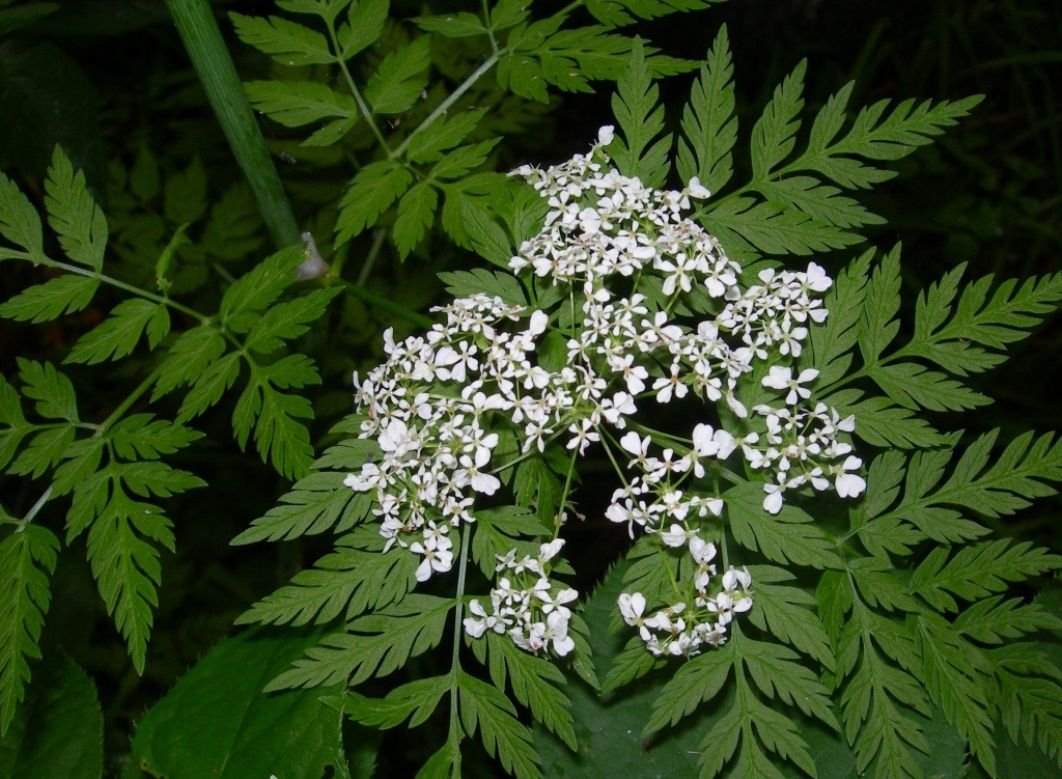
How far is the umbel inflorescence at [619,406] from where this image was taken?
7.59 feet

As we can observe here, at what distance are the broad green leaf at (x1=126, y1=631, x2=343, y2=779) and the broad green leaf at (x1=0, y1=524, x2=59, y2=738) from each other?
61cm

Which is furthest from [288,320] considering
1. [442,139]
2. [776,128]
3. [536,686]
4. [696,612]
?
[776,128]

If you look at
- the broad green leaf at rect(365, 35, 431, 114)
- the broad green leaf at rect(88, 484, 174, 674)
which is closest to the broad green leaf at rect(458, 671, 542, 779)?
the broad green leaf at rect(88, 484, 174, 674)

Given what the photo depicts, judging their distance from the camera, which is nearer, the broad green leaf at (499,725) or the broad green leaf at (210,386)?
the broad green leaf at (499,725)

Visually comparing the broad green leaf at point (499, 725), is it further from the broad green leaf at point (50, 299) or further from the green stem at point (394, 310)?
the broad green leaf at point (50, 299)

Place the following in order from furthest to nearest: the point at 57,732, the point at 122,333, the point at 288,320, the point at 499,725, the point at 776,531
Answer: the point at 57,732
the point at 122,333
the point at 288,320
the point at 499,725
the point at 776,531

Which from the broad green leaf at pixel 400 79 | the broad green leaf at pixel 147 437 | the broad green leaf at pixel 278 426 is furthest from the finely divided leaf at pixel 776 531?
the broad green leaf at pixel 400 79

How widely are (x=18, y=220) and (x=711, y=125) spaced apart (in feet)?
7.29

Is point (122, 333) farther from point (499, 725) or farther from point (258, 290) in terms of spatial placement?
point (499, 725)

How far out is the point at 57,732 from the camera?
324 cm

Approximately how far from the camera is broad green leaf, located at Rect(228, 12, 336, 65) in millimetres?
2990

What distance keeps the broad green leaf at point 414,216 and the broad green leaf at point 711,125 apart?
0.81 meters

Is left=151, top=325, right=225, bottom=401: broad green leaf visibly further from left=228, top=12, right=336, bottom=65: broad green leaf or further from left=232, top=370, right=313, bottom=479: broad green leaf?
left=228, top=12, right=336, bottom=65: broad green leaf

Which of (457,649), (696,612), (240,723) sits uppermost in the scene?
(696,612)
